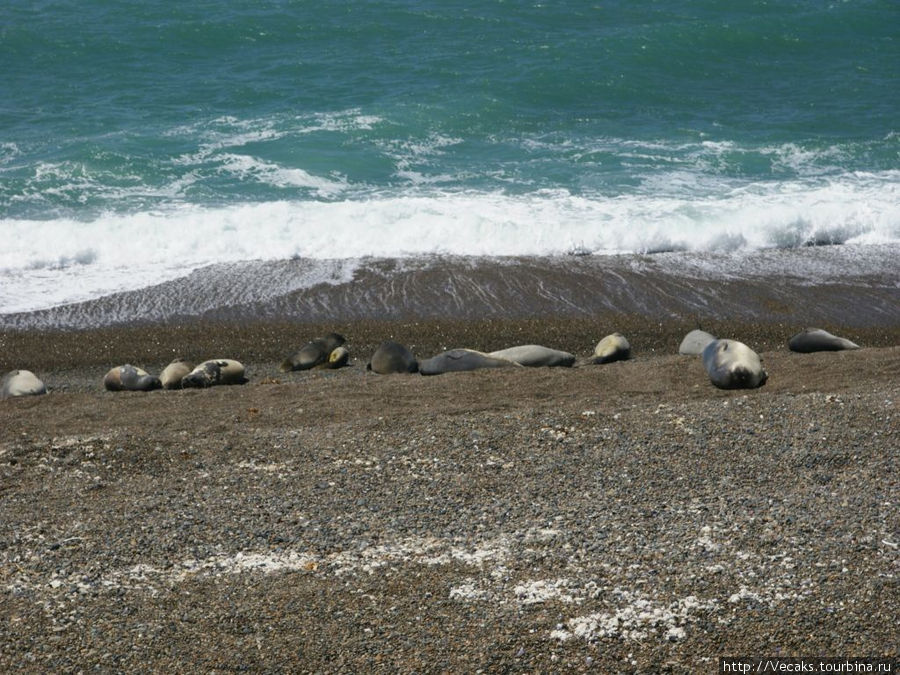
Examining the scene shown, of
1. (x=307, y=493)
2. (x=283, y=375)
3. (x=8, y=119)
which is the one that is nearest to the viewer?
(x=307, y=493)

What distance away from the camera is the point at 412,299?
11953mm

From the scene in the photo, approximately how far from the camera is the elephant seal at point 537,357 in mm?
9625

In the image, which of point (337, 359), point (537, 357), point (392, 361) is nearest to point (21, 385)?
point (337, 359)

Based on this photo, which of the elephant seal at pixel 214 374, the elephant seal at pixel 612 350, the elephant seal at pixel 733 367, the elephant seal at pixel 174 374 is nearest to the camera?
the elephant seal at pixel 733 367

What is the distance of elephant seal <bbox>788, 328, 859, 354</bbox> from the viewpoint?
9703 mm

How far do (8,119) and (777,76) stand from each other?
49.8 ft

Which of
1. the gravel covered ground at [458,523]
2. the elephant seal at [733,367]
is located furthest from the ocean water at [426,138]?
the gravel covered ground at [458,523]

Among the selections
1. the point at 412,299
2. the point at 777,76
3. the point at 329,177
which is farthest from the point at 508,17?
the point at 412,299

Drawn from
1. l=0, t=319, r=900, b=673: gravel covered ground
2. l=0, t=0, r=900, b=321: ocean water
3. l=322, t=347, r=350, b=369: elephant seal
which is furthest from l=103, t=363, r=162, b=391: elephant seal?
l=0, t=0, r=900, b=321: ocean water

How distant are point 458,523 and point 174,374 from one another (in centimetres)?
443

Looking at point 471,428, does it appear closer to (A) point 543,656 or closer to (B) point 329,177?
(A) point 543,656

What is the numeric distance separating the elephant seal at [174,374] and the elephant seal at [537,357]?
112 inches

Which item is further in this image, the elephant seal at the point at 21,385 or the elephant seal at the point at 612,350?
the elephant seal at the point at 612,350

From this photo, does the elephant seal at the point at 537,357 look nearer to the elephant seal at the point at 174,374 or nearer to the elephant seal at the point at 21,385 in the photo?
the elephant seal at the point at 174,374
